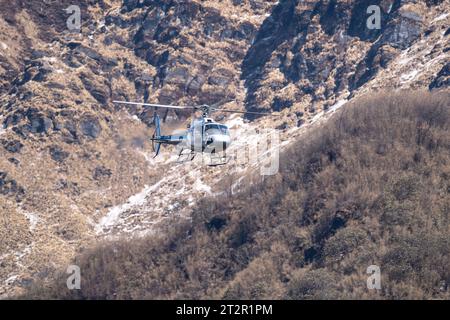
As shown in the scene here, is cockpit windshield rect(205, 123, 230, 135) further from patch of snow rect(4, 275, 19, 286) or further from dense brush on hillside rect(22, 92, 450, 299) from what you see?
patch of snow rect(4, 275, 19, 286)

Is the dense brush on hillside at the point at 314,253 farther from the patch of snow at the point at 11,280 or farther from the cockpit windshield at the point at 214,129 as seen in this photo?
the cockpit windshield at the point at 214,129

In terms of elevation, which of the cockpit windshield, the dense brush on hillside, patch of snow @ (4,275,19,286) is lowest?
patch of snow @ (4,275,19,286)

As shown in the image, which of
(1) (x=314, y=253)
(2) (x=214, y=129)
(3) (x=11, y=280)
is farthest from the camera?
(1) (x=314, y=253)

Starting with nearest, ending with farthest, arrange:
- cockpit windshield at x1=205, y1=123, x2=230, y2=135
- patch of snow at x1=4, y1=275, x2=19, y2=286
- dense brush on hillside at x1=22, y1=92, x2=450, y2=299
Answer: cockpit windshield at x1=205, y1=123, x2=230, y2=135 → dense brush on hillside at x1=22, y1=92, x2=450, y2=299 → patch of snow at x1=4, y1=275, x2=19, y2=286

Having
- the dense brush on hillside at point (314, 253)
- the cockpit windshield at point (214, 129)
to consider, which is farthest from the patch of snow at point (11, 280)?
the cockpit windshield at point (214, 129)

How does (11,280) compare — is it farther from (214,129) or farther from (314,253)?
(214,129)

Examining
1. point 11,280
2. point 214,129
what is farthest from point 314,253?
point 214,129

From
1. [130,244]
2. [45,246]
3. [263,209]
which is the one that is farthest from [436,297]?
[45,246]

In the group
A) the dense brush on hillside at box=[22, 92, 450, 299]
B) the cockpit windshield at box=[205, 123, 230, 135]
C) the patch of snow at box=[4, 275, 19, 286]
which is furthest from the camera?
the patch of snow at box=[4, 275, 19, 286]

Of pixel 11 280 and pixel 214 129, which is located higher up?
pixel 214 129

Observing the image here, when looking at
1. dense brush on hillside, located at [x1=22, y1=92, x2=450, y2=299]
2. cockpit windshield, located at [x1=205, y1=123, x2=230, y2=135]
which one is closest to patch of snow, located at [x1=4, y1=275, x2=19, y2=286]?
dense brush on hillside, located at [x1=22, y1=92, x2=450, y2=299]

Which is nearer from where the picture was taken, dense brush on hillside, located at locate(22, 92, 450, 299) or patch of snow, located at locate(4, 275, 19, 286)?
dense brush on hillside, located at locate(22, 92, 450, 299)
